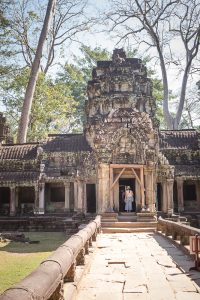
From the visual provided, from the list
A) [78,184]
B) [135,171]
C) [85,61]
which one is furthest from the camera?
[85,61]

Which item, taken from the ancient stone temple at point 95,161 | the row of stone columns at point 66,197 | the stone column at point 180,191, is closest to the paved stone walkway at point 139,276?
the row of stone columns at point 66,197

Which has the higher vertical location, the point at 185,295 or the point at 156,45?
the point at 156,45

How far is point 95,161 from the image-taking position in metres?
19.2

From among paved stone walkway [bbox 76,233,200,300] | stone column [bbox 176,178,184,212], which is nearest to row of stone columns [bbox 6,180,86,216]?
stone column [bbox 176,178,184,212]

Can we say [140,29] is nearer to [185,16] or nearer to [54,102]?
[185,16]

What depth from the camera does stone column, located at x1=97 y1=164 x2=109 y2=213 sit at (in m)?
16.5

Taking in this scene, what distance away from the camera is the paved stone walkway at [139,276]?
4887mm

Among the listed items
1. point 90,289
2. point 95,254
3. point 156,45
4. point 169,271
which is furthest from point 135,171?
point 156,45

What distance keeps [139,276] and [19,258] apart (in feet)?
17.9

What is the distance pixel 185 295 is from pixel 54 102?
2557 cm

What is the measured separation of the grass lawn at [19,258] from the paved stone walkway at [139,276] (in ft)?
6.35

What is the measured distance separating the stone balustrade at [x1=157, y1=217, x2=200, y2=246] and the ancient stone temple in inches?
229

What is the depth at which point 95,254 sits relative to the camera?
8.41 metres

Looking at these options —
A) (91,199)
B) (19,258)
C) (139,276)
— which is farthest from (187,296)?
(91,199)
